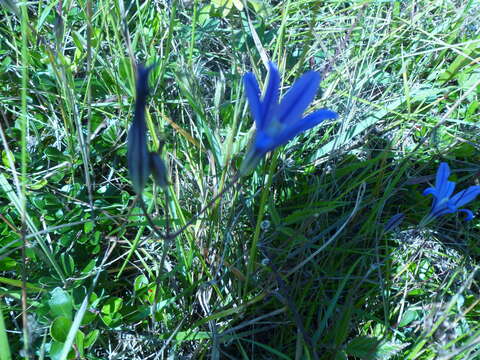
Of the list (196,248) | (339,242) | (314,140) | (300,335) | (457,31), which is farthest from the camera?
(457,31)

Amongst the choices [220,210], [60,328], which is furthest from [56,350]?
[220,210]

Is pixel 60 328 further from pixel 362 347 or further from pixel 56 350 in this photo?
pixel 362 347

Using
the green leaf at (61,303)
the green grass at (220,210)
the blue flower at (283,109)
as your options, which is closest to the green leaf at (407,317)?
the green grass at (220,210)

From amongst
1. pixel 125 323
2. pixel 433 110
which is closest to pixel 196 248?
pixel 125 323

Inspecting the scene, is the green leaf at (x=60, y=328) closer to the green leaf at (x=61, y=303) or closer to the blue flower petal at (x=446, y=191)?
the green leaf at (x=61, y=303)

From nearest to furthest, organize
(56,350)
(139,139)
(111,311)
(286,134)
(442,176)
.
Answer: (139,139), (286,134), (56,350), (111,311), (442,176)

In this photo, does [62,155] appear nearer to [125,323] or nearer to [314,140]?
[125,323]

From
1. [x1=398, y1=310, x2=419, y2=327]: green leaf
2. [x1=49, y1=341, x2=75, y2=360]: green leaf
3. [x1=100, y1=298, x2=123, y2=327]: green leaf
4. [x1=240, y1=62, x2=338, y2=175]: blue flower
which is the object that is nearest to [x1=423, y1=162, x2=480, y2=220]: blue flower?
[x1=398, y1=310, x2=419, y2=327]: green leaf
